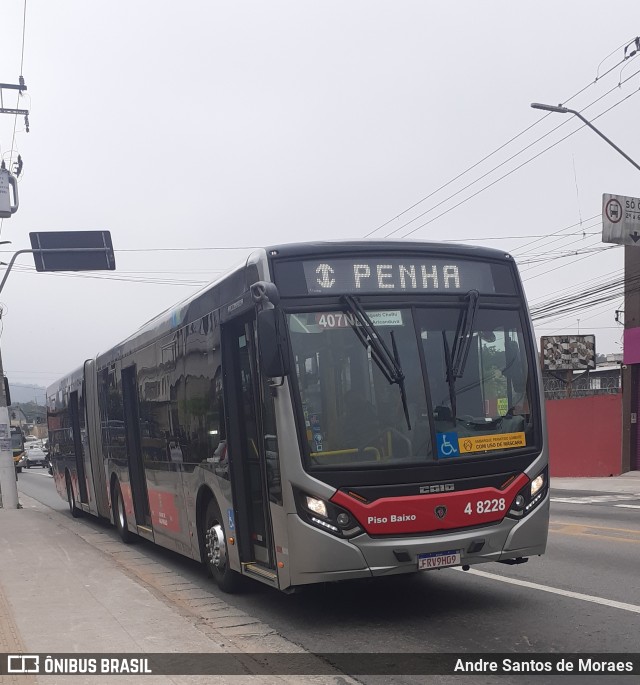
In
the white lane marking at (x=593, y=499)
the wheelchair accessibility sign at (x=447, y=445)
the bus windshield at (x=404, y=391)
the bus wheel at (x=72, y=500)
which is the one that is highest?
the bus windshield at (x=404, y=391)

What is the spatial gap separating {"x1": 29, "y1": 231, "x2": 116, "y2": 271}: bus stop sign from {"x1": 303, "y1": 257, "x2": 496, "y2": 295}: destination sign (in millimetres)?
16332

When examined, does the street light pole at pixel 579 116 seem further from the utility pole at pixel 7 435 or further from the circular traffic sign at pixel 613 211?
the utility pole at pixel 7 435

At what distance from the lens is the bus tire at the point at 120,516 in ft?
48.5

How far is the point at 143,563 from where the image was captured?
12328mm

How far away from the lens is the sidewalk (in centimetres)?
649

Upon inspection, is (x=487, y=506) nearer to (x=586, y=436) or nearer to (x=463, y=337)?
(x=463, y=337)

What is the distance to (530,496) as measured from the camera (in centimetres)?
773

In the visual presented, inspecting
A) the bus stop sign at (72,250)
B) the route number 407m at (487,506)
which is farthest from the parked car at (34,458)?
the route number 407m at (487,506)

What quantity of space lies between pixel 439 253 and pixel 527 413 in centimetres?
163

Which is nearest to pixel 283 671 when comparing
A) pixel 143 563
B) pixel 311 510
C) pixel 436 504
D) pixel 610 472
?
pixel 311 510

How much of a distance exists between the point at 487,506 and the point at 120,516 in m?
9.17

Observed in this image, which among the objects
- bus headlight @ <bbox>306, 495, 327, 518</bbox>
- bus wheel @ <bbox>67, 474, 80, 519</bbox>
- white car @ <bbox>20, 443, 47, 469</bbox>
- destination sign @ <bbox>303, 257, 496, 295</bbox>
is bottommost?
white car @ <bbox>20, 443, 47, 469</bbox>

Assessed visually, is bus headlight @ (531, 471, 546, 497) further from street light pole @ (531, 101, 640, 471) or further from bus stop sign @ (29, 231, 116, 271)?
street light pole @ (531, 101, 640, 471)

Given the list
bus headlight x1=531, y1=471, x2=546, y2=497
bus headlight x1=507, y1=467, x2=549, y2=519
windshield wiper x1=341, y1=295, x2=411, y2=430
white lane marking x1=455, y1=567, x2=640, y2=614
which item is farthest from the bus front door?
white lane marking x1=455, y1=567, x2=640, y2=614
